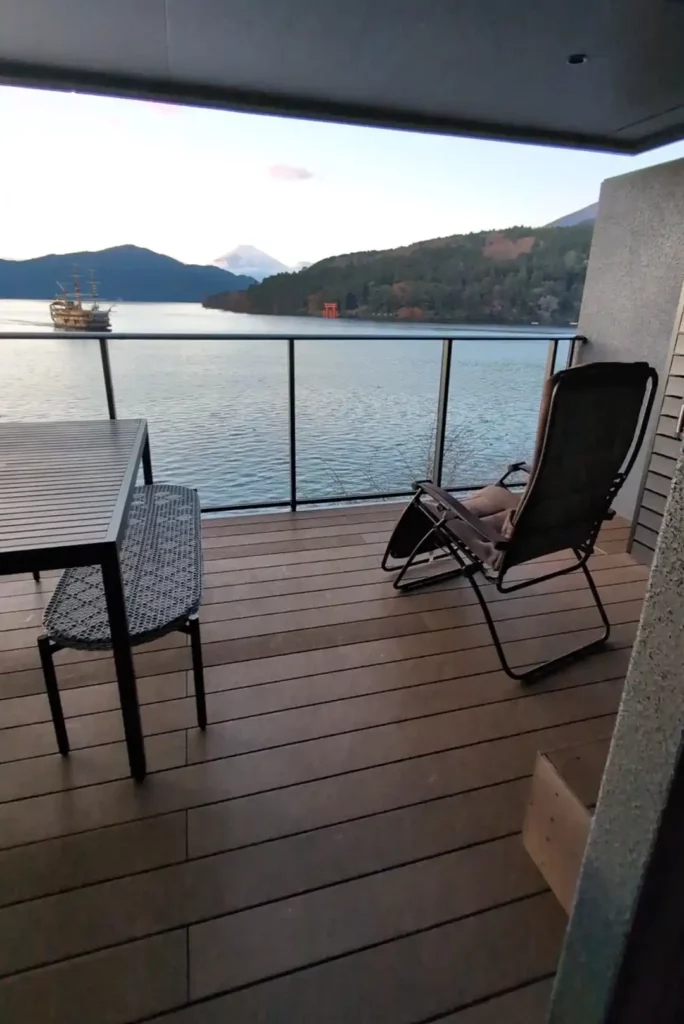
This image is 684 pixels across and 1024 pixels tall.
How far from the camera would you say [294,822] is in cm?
139

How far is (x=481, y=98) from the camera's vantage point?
9.23 feet

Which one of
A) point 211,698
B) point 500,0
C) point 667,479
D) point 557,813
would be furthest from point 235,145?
point 557,813

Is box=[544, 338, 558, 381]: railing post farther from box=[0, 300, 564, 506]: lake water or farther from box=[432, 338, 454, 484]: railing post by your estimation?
box=[432, 338, 454, 484]: railing post

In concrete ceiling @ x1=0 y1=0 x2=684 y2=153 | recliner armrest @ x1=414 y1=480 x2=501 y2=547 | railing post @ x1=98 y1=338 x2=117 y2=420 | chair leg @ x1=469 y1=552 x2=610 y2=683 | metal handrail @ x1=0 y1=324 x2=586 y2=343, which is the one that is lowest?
chair leg @ x1=469 y1=552 x2=610 y2=683

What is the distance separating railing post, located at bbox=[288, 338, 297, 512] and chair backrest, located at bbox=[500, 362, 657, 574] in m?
1.69

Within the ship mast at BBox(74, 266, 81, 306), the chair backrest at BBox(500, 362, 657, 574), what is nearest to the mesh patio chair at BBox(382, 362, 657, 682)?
the chair backrest at BBox(500, 362, 657, 574)

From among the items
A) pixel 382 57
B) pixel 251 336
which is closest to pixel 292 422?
pixel 251 336

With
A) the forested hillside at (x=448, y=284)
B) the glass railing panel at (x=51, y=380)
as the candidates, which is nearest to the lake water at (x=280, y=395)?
the glass railing panel at (x=51, y=380)

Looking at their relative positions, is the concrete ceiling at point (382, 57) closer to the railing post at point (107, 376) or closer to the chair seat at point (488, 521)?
the railing post at point (107, 376)

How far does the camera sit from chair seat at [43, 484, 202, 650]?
4.50 ft

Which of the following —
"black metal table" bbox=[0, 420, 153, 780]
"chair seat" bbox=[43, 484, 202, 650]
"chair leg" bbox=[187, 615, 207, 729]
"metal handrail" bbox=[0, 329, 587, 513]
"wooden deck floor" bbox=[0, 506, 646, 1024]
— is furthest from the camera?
"metal handrail" bbox=[0, 329, 587, 513]

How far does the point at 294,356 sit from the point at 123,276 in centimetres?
364

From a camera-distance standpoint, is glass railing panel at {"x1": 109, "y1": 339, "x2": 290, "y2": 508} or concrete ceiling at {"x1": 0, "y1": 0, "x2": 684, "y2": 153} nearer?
concrete ceiling at {"x1": 0, "y1": 0, "x2": 684, "y2": 153}

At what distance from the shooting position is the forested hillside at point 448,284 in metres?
4.29
